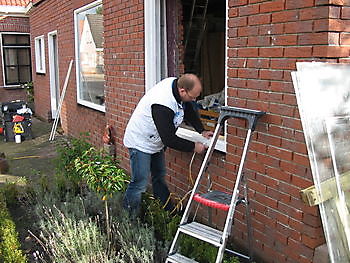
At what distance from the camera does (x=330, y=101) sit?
219cm

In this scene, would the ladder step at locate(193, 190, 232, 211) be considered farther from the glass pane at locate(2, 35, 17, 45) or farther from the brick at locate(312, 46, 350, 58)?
the glass pane at locate(2, 35, 17, 45)

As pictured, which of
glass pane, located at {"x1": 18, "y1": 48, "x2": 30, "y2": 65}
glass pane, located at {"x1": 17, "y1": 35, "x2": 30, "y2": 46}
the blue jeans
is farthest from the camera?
glass pane, located at {"x1": 18, "y1": 48, "x2": 30, "y2": 65}

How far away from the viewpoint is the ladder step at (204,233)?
278cm

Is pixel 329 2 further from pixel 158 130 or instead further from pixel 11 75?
pixel 11 75

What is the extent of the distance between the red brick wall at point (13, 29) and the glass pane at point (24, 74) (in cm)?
49

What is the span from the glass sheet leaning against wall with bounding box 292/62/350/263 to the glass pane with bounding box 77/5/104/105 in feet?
17.4

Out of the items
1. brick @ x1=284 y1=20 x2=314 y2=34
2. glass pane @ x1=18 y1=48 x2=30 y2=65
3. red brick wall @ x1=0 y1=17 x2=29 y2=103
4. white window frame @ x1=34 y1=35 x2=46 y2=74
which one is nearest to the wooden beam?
brick @ x1=284 y1=20 x2=314 y2=34

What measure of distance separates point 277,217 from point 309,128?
4.35 feet

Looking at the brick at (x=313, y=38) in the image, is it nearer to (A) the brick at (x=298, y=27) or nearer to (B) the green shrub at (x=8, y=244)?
(A) the brick at (x=298, y=27)

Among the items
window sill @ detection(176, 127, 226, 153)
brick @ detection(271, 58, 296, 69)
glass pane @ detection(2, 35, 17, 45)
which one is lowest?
window sill @ detection(176, 127, 226, 153)

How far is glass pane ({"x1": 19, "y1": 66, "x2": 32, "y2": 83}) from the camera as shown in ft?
52.0

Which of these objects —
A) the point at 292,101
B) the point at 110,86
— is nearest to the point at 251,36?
the point at 292,101

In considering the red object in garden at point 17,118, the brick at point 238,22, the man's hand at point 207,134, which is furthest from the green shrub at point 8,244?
the red object in garden at point 17,118

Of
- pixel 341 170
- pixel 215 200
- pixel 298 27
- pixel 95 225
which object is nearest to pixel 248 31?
pixel 298 27
